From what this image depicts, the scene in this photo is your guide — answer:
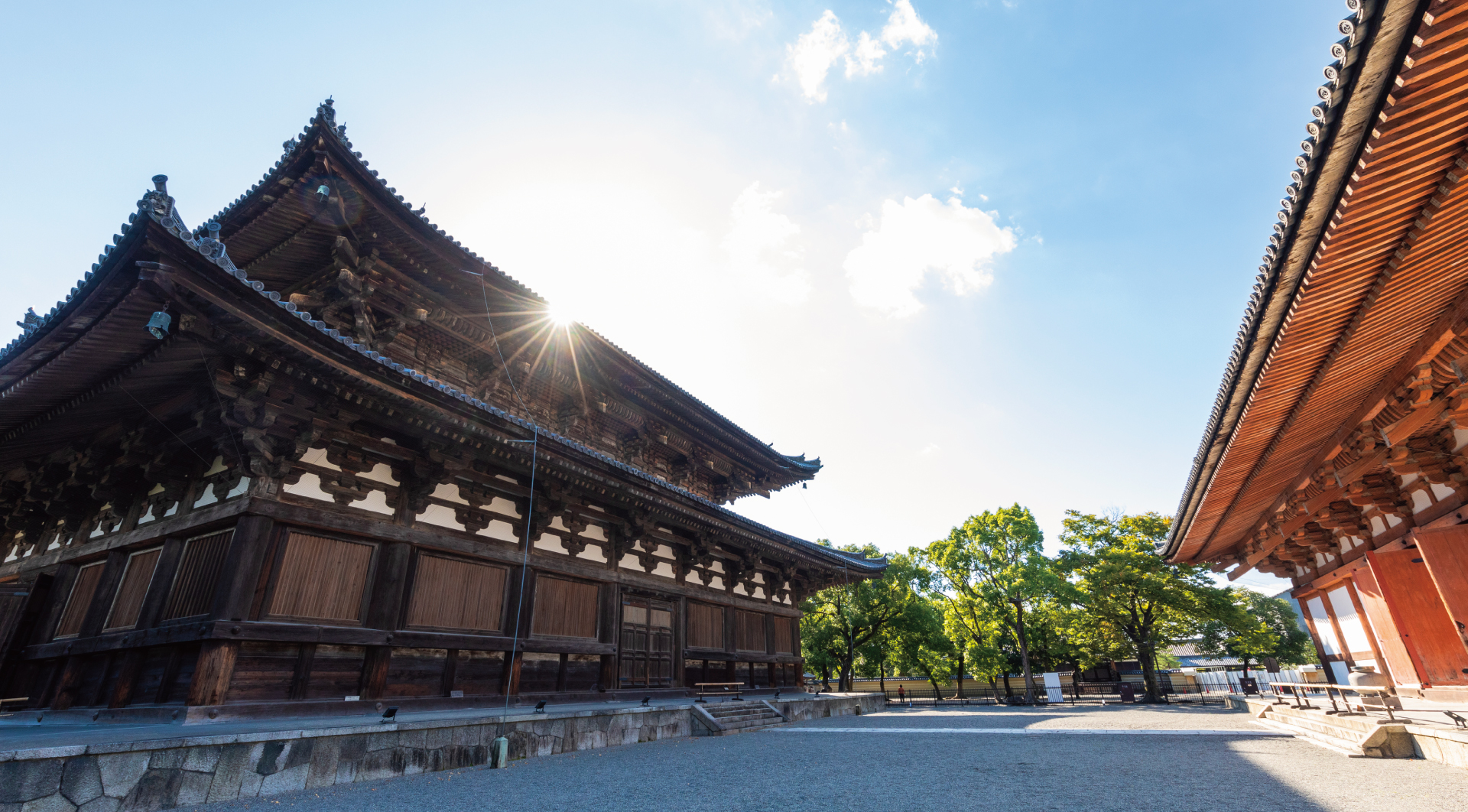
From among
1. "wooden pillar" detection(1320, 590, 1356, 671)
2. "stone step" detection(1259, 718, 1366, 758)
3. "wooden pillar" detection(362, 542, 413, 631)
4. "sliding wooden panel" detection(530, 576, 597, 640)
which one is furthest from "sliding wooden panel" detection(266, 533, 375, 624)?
"wooden pillar" detection(1320, 590, 1356, 671)

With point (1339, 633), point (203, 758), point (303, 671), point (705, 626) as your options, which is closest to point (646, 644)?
point (705, 626)

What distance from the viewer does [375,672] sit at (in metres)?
8.07

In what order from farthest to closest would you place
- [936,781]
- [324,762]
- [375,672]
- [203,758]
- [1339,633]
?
1. [1339,633]
2. [375,672]
3. [936,781]
4. [324,762]
5. [203,758]

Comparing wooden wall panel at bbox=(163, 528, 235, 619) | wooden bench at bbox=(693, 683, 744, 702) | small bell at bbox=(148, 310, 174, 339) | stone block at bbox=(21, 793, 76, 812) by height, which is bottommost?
stone block at bbox=(21, 793, 76, 812)

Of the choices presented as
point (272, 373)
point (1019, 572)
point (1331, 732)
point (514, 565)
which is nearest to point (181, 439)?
point (272, 373)

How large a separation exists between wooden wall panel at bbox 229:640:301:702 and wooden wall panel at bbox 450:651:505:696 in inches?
87.3

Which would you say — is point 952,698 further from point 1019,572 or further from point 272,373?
point 272,373

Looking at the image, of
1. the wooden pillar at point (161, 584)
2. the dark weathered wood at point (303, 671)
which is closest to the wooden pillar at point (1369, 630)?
the dark weathered wood at point (303, 671)

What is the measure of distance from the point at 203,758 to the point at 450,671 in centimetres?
388

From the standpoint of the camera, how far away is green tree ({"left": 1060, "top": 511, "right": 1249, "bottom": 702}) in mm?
23078

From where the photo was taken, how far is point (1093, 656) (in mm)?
30141

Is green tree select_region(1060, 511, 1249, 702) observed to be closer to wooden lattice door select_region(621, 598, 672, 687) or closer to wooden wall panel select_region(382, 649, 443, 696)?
wooden lattice door select_region(621, 598, 672, 687)

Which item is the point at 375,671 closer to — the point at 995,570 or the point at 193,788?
the point at 193,788

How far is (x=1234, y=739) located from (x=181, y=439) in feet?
55.2
